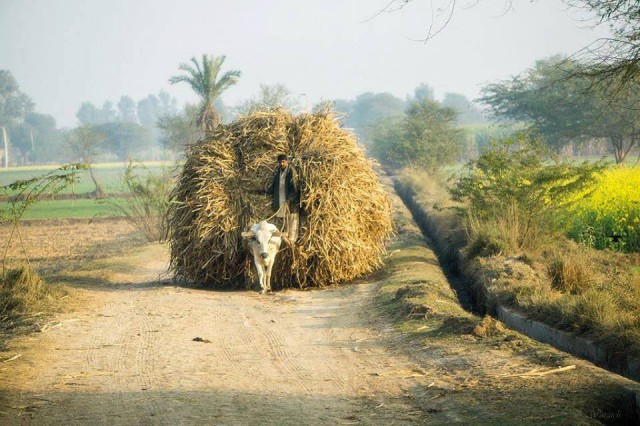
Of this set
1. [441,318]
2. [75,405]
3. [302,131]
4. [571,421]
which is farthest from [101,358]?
[302,131]

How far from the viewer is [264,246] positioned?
13898 mm

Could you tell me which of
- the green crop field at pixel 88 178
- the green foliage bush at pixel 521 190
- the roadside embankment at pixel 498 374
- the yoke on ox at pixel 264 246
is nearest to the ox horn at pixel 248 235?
the yoke on ox at pixel 264 246

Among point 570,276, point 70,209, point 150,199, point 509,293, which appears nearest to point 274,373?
point 509,293

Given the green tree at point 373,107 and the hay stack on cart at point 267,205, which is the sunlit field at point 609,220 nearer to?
the hay stack on cart at point 267,205

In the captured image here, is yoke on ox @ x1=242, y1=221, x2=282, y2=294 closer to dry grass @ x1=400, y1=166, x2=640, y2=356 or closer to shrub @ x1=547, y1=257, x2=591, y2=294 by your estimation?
dry grass @ x1=400, y1=166, x2=640, y2=356

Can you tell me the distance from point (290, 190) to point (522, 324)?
224 inches

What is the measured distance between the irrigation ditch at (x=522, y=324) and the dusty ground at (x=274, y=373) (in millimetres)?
Result: 752

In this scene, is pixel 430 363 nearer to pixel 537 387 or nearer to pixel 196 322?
pixel 537 387

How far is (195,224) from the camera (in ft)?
48.5

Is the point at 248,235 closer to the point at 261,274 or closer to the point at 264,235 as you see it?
the point at 264,235

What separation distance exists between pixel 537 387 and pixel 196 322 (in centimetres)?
551

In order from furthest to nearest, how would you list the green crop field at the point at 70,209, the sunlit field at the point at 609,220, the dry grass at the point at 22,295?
the green crop field at the point at 70,209 < the sunlit field at the point at 609,220 < the dry grass at the point at 22,295

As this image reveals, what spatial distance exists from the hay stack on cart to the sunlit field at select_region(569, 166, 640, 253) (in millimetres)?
5220

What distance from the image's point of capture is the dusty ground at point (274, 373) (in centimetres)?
682
